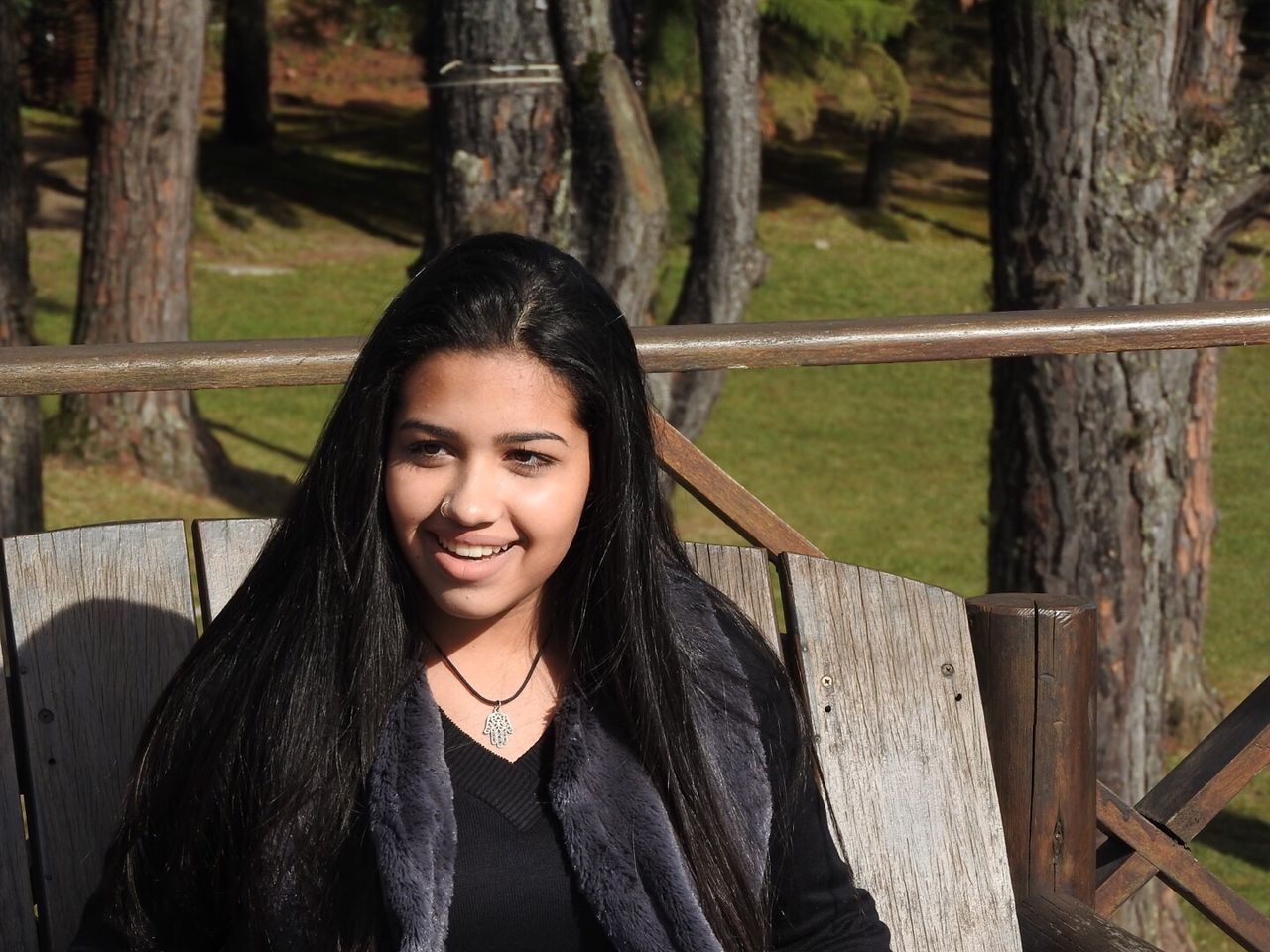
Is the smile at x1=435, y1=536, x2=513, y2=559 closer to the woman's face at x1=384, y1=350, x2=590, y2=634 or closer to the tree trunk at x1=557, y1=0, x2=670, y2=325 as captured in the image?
the woman's face at x1=384, y1=350, x2=590, y2=634

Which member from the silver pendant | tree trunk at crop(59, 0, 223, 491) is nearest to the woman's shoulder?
the silver pendant

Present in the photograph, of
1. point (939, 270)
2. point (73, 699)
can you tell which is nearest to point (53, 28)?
point (939, 270)

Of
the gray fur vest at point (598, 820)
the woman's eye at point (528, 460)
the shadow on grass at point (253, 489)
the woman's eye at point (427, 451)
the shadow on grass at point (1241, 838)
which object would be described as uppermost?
Answer: the woman's eye at point (427, 451)

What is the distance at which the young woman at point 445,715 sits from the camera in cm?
193

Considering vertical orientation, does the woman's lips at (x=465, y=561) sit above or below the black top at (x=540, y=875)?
above

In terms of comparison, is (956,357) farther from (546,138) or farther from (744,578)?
(546,138)

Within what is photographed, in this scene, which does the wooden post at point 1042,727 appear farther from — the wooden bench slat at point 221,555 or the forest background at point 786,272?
the forest background at point 786,272

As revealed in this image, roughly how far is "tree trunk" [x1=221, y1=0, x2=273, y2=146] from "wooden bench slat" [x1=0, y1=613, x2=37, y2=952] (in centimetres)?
1791

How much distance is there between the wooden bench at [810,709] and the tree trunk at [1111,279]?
2.61m

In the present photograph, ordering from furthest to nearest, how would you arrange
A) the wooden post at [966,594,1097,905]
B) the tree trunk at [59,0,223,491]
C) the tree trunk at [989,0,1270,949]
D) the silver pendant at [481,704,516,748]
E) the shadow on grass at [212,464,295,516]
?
the shadow on grass at [212,464,295,516] → the tree trunk at [59,0,223,491] → the tree trunk at [989,0,1270,949] → the wooden post at [966,594,1097,905] → the silver pendant at [481,704,516,748]

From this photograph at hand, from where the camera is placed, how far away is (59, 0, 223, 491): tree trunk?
10094 millimetres

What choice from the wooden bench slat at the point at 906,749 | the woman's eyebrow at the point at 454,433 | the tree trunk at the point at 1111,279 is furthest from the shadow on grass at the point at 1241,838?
the woman's eyebrow at the point at 454,433

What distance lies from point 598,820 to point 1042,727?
33.1 inches

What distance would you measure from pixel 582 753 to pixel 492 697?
132mm
